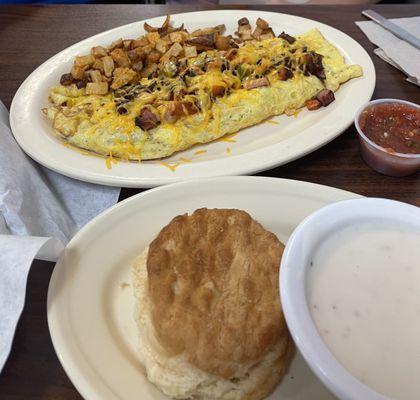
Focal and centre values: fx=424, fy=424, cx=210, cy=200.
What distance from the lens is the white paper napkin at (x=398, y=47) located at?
168 centimetres

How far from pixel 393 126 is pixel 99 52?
1.20m

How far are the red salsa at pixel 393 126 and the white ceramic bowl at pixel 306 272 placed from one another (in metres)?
0.59

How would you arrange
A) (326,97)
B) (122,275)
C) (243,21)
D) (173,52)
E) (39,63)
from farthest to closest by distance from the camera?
1. (243,21)
2. (39,63)
3. (173,52)
4. (326,97)
5. (122,275)

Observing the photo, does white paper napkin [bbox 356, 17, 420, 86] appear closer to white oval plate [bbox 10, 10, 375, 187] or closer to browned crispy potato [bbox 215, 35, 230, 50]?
white oval plate [bbox 10, 10, 375, 187]

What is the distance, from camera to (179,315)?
75cm

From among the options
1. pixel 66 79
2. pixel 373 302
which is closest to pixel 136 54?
pixel 66 79

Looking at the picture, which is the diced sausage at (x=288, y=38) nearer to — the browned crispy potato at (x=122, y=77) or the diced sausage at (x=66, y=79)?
the browned crispy potato at (x=122, y=77)

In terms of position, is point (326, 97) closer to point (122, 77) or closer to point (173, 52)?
point (173, 52)

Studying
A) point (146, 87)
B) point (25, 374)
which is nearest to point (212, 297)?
point (25, 374)

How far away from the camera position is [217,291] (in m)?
0.78

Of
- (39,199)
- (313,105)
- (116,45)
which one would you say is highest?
(116,45)

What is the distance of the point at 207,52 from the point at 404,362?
146cm

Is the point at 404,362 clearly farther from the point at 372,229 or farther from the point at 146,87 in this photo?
the point at 146,87

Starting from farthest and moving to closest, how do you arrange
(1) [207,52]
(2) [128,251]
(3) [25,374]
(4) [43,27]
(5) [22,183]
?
(4) [43,27] < (1) [207,52] < (5) [22,183] < (2) [128,251] < (3) [25,374]
